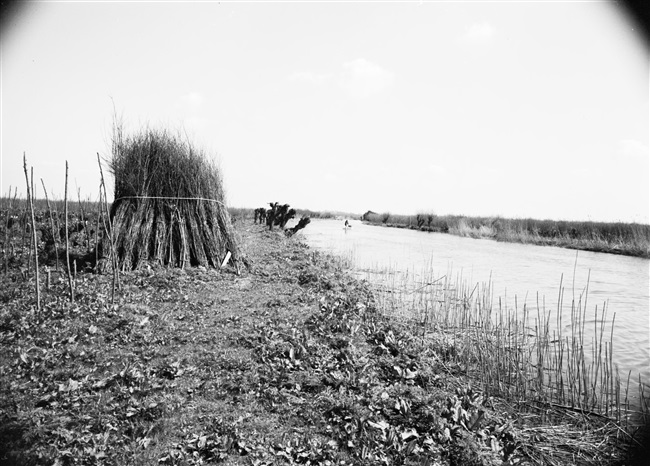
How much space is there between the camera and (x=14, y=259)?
9.08 m

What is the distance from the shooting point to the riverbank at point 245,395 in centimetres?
359

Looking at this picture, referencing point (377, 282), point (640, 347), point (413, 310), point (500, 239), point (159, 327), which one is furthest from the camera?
point (500, 239)

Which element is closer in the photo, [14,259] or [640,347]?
[640,347]

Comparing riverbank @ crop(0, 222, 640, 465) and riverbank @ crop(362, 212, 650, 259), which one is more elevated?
riverbank @ crop(362, 212, 650, 259)

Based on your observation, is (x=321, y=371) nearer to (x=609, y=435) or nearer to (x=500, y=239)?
(x=609, y=435)

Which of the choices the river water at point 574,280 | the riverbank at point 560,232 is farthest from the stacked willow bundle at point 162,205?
the riverbank at point 560,232

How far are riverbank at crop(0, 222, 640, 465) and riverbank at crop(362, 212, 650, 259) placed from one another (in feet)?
75.6

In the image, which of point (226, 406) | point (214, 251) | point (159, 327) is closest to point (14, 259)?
point (214, 251)

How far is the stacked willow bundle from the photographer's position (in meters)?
9.27

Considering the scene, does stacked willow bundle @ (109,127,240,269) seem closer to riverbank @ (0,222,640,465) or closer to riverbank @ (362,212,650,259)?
riverbank @ (0,222,640,465)

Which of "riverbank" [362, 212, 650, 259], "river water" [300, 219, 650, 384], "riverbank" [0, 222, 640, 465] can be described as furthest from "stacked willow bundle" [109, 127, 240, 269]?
"riverbank" [362, 212, 650, 259]

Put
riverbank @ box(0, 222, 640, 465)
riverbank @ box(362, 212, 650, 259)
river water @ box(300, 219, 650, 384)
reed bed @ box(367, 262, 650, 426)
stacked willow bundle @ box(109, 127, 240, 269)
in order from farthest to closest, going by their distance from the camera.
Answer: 1. riverbank @ box(362, 212, 650, 259)
2. stacked willow bundle @ box(109, 127, 240, 269)
3. river water @ box(300, 219, 650, 384)
4. reed bed @ box(367, 262, 650, 426)
5. riverbank @ box(0, 222, 640, 465)

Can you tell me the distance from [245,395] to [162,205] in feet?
21.5

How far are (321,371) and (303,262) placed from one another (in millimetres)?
7220
